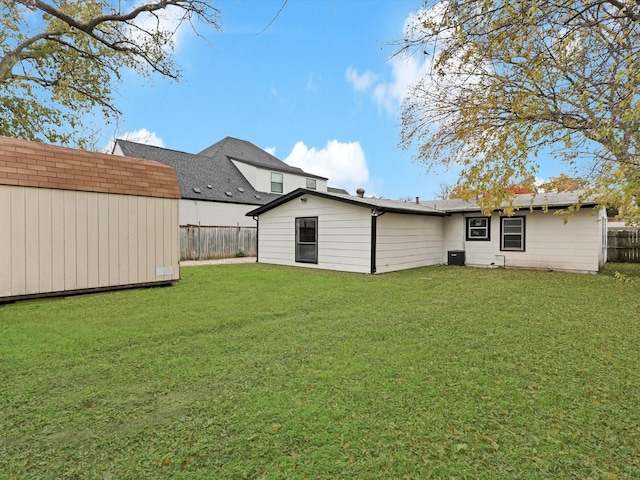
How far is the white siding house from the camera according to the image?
10.8 metres

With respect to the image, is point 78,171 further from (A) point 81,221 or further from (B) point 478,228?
(B) point 478,228

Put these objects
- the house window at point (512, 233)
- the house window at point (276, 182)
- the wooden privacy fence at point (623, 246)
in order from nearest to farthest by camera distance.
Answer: the house window at point (512, 233) → the wooden privacy fence at point (623, 246) → the house window at point (276, 182)

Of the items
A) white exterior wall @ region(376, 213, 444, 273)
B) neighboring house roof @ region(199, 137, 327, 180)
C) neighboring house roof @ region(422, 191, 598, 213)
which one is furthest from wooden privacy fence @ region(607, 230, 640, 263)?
neighboring house roof @ region(199, 137, 327, 180)

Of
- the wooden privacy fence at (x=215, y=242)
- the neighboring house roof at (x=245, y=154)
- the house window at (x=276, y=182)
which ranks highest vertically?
the neighboring house roof at (x=245, y=154)

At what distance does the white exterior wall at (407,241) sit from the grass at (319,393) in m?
5.25

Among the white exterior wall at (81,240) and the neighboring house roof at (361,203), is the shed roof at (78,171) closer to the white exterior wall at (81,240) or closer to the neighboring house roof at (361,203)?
the white exterior wall at (81,240)

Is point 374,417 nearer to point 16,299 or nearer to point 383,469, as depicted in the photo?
point 383,469

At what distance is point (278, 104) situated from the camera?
15.0 meters

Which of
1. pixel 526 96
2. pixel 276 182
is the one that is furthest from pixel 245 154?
→ pixel 526 96

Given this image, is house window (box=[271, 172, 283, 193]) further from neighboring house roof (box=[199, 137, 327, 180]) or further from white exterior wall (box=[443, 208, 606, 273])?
white exterior wall (box=[443, 208, 606, 273])

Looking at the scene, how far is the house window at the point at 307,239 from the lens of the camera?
39.3 ft

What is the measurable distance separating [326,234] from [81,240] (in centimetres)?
693

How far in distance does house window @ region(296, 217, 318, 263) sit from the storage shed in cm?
487

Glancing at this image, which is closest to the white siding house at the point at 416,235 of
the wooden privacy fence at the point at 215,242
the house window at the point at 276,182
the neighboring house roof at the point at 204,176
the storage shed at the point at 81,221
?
the wooden privacy fence at the point at 215,242
